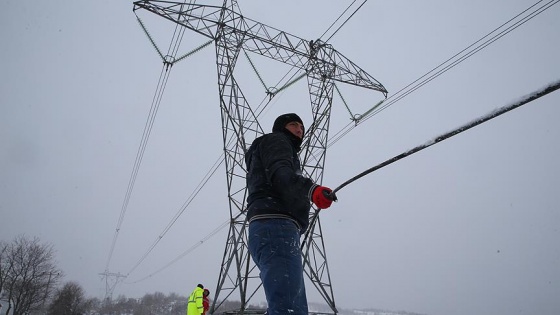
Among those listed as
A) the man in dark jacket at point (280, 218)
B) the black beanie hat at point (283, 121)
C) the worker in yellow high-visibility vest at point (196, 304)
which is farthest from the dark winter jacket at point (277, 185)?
the worker in yellow high-visibility vest at point (196, 304)

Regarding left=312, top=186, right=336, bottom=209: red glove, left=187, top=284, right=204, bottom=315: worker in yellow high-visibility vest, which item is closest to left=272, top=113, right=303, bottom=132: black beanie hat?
left=312, top=186, right=336, bottom=209: red glove

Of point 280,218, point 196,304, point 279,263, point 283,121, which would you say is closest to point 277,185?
point 280,218

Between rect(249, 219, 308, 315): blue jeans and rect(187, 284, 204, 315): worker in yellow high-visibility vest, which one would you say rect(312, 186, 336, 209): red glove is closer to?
rect(249, 219, 308, 315): blue jeans

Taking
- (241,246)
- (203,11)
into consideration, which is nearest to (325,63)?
(203,11)

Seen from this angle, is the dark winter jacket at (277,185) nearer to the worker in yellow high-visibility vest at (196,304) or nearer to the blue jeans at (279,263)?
the blue jeans at (279,263)

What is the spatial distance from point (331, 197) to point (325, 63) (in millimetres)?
9753

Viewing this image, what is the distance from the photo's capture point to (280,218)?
66.6 inches

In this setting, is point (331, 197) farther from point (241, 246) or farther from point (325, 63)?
point (325, 63)

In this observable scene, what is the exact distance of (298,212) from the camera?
1.77 meters

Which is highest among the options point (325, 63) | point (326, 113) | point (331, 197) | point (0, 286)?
point (325, 63)

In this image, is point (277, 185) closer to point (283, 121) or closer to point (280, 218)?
point (280, 218)

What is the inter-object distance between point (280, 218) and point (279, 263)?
27 cm

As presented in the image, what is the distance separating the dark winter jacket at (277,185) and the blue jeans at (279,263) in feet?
0.21

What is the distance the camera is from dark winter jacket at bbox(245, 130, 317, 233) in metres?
1.43
